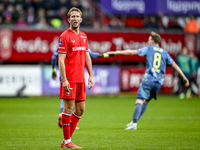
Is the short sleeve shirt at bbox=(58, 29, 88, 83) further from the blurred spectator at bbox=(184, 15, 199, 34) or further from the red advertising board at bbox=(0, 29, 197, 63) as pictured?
the blurred spectator at bbox=(184, 15, 199, 34)

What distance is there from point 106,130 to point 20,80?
33.3 feet

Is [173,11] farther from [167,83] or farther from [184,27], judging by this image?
[167,83]

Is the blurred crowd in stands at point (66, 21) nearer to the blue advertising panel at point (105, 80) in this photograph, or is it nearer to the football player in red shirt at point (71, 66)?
the blue advertising panel at point (105, 80)

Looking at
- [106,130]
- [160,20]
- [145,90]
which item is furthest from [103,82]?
[106,130]

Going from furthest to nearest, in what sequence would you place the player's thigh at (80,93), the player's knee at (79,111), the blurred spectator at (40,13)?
the blurred spectator at (40,13), the player's knee at (79,111), the player's thigh at (80,93)

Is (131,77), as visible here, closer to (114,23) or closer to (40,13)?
(114,23)

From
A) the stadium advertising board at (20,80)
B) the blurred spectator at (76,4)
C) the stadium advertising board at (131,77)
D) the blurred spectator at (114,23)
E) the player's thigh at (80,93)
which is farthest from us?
the blurred spectator at (76,4)

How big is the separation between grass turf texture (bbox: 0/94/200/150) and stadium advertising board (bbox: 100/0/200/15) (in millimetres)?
9118

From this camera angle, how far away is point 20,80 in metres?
18.2

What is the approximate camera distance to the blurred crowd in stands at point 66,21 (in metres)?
20.1

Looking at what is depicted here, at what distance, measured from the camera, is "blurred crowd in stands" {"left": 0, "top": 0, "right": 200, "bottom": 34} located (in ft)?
66.0

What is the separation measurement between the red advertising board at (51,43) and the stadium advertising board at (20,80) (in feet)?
3.37

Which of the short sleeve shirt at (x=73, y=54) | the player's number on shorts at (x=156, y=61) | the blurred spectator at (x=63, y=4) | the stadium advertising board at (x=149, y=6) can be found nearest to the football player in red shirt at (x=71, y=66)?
the short sleeve shirt at (x=73, y=54)

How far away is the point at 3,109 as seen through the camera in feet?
43.9
